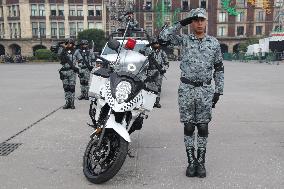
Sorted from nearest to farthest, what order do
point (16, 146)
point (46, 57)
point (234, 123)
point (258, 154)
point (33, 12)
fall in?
point (258, 154) → point (16, 146) → point (234, 123) → point (46, 57) → point (33, 12)

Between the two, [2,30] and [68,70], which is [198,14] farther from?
[2,30]

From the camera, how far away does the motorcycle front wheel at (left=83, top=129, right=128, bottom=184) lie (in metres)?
3.67

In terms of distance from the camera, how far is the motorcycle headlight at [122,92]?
3.65m

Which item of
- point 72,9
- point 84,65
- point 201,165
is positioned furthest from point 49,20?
point 201,165

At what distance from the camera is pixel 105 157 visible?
3814 millimetres

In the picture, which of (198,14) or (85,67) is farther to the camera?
(85,67)

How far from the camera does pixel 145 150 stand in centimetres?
509

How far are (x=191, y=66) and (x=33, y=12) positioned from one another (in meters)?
66.6

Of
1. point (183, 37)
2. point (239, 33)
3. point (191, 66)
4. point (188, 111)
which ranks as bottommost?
point (188, 111)

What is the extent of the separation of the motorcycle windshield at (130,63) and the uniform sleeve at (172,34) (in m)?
0.40

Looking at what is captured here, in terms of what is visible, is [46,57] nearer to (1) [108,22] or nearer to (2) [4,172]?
(1) [108,22]

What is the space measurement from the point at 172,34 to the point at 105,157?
1.64 m

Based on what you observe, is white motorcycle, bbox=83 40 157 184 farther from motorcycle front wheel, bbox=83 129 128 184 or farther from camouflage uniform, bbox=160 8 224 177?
camouflage uniform, bbox=160 8 224 177

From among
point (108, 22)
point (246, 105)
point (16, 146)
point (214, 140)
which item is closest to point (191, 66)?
point (214, 140)
